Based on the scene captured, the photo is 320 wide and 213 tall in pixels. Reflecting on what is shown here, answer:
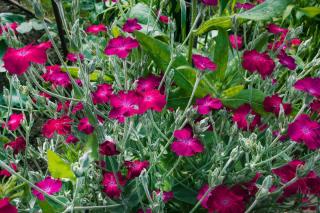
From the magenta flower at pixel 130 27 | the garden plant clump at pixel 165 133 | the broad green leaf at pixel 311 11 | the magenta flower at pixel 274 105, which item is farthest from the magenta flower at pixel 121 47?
the broad green leaf at pixel 311 11

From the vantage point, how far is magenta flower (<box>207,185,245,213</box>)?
95 centimetres

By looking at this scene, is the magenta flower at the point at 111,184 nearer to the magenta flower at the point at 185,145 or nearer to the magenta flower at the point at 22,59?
the magenta flower at the point at 185,145

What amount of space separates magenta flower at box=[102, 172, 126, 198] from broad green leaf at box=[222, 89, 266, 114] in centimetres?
34

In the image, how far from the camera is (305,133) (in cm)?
95

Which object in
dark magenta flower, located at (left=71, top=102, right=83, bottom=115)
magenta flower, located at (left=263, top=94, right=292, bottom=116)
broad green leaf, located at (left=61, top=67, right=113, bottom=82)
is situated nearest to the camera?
magenta flower, located at (left=263, top=94, right=292, bottom=116)

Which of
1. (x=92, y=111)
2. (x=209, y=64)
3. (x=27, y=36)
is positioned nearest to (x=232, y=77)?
(x=209, y=64)

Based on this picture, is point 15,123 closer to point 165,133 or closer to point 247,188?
point 165,133

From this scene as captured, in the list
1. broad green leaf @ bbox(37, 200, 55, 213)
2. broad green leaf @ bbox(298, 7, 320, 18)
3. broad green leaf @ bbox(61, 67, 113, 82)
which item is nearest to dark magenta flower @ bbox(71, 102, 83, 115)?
broad green leaf @ bbox(61, 67, 113, 82)

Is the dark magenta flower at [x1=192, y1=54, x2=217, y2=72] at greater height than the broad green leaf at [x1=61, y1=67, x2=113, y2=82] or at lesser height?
greater

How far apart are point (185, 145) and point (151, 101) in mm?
118

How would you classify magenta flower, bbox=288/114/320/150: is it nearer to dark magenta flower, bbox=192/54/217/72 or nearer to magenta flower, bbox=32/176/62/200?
dark magenta flower, bbox=192/54/217/72

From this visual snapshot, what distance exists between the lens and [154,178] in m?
1.11

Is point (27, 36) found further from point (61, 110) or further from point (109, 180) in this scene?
point (109, 180)

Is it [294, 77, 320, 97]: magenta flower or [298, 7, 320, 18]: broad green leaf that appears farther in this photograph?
[298, 7, 320, 18]: broad green leaf
